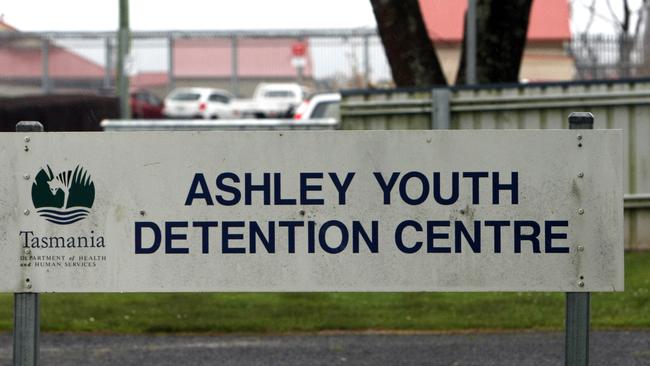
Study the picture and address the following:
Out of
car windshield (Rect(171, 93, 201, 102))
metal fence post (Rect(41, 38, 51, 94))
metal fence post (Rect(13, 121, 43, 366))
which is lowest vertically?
metal fence post (Rect(13, 121, 43, 366))

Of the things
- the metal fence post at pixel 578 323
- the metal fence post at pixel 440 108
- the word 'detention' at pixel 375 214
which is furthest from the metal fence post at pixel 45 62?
the metal fence post at pixel 578 323

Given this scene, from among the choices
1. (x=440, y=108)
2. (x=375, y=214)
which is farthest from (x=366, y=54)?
(x=375, y=214)

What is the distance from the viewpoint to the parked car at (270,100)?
47250mm

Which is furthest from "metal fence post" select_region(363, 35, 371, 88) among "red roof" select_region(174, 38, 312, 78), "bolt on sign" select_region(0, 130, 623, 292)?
"bolt on sign" select_region(0, 130, 623, 292)

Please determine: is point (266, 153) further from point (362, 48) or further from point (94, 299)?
point (362, 48)

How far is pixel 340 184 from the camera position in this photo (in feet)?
17.0

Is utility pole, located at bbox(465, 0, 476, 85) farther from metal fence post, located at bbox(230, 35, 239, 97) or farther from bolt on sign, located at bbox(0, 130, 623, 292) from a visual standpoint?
metal fence post, located at bbox(230, 35, 239, 97)

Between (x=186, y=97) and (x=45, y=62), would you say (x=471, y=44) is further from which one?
(x=186, y=97)

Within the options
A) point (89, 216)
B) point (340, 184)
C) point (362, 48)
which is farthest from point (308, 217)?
point (362, 48)

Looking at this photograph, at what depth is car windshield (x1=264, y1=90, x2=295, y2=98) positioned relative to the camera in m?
48.4

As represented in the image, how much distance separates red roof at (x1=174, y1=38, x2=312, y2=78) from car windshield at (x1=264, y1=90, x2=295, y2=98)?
702 millimetres

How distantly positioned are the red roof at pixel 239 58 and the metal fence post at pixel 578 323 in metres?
39.5

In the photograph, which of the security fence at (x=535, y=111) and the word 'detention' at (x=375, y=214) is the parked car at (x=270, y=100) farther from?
the word 'detention' at (x=375, y=214)

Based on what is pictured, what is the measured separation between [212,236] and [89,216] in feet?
1.59
